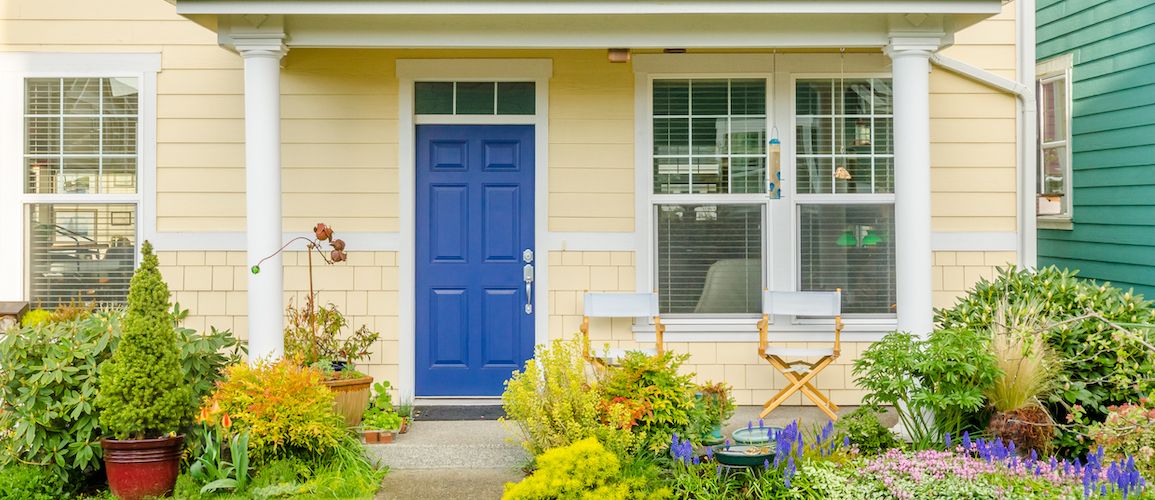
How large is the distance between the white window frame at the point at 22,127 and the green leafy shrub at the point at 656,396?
3.63m

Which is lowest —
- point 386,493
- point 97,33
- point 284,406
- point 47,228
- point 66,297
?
point 386,493

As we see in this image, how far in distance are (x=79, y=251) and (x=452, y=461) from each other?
3.19 m

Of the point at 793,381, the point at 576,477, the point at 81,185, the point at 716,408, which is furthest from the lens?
the point at 81,185

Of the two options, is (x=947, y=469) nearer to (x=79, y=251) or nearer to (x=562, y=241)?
(x=562, y=241)

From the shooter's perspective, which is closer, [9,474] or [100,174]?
[9,474]

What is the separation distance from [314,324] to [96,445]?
1689 millimetres

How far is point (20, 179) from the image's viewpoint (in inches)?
303

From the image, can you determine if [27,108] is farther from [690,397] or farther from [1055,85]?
[1055,85]

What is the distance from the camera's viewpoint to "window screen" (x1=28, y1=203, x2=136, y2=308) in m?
7.76

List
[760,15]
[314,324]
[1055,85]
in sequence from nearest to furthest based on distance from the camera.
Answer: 1. [760,15]
2. [314,324]
3. [1055,85]

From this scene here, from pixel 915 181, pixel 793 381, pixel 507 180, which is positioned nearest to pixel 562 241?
pixel 507 180

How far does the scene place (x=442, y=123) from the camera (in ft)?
25.8

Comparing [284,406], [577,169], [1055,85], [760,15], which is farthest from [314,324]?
[1055,85]

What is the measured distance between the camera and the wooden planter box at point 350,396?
261 inches
